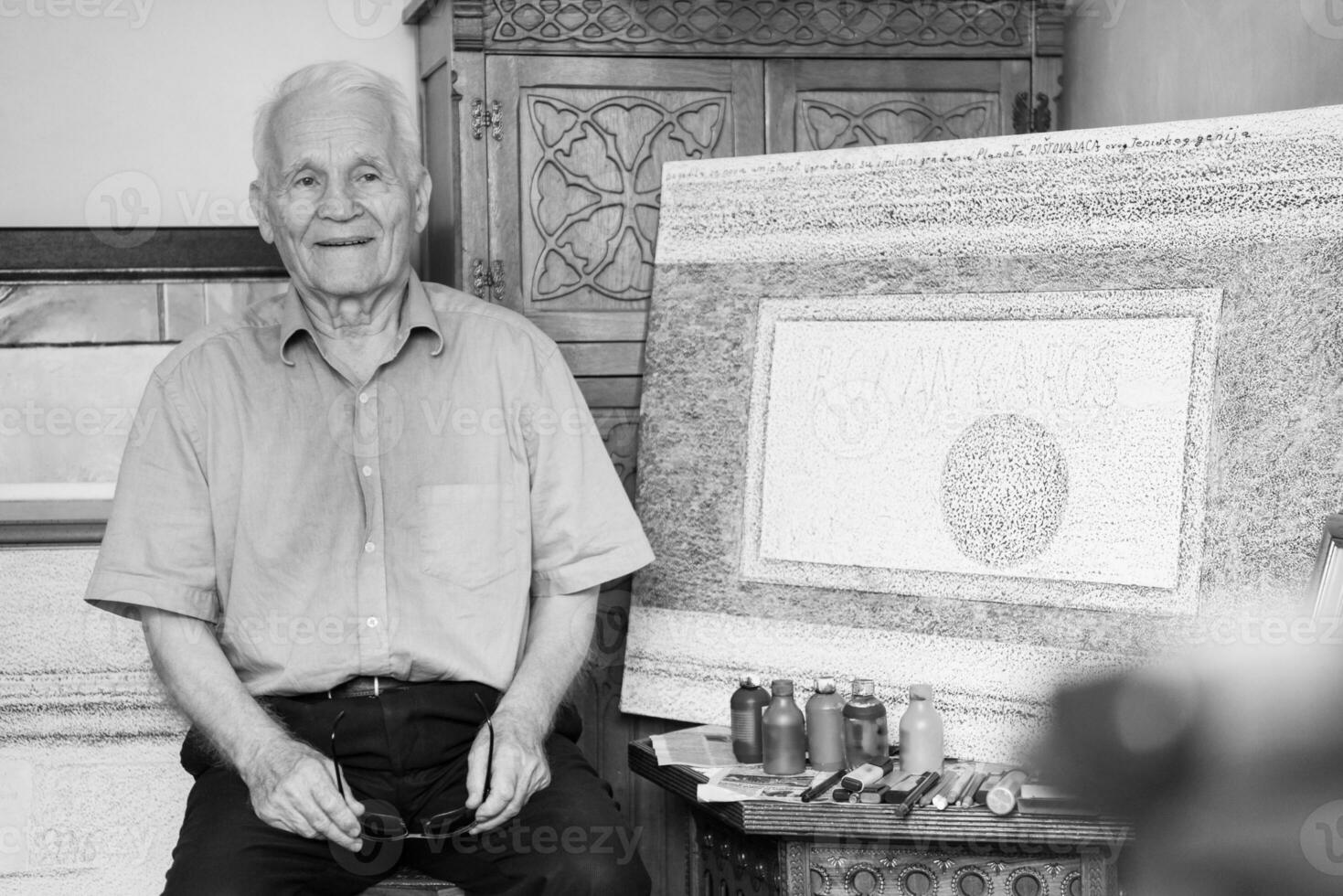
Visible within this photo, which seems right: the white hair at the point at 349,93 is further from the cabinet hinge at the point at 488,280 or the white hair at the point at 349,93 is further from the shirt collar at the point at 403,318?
the cabinet hinge at the point at 488,280

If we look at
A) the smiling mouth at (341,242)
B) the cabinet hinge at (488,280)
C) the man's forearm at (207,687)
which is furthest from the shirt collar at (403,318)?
the man's forearm at (207,687)

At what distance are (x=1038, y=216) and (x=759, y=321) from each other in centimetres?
54

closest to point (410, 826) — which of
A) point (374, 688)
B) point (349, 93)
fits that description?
point (374, 688)

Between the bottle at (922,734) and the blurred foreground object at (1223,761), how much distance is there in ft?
5.52

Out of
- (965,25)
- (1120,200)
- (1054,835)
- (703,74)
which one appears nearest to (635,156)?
(703,74)

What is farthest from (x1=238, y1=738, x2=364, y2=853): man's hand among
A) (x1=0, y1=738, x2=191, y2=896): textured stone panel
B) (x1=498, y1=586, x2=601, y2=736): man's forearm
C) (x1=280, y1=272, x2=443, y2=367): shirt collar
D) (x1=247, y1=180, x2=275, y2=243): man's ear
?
(x1=0, y1=738, x2=191, y2=896): textured stone panel

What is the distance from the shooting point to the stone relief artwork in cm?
213

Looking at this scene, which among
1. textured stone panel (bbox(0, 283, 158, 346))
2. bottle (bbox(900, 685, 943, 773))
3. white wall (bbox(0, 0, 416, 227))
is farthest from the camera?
white wall (bbox(0, 0, 416, 227))

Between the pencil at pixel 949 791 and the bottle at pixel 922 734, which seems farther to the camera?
the bottle at pixel 922 734

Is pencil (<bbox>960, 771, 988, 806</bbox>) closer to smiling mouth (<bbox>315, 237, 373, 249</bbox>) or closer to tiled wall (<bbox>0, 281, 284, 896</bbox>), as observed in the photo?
smiling mouth (<bbox>315, 237, 373, 249</bbox>)

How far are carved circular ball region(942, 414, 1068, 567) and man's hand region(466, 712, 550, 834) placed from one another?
2.56 ft

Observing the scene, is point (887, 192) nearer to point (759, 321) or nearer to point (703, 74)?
point (759, 321)

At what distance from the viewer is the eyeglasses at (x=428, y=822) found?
6.66 feet

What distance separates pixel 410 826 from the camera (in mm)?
2139
